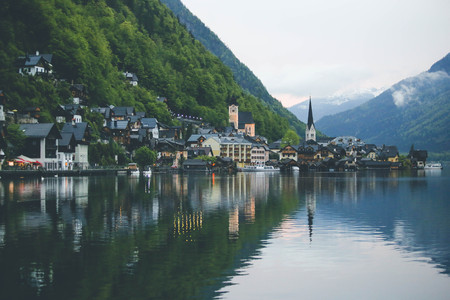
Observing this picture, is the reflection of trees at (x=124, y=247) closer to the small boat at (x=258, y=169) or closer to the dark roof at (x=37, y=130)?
the dark roof at (x=37, y=130)

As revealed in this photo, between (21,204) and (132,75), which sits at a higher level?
(132,75)

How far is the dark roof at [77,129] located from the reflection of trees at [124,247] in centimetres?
7007

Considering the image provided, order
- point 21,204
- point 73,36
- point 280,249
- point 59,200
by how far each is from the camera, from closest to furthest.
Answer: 1. point 280,249
2. point 21,204
3. point 59,200
4. point 73,36

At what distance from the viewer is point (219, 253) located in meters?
23.5

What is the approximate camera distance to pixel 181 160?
535ft

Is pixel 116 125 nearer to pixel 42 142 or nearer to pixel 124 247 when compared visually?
pixel 42 142

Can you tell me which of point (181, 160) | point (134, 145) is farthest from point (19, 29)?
point (181, 160)

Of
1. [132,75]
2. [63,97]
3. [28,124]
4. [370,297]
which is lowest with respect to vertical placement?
[370,297]

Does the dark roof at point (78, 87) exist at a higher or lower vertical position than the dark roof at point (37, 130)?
higher

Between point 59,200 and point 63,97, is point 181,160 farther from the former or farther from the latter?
point 59,200

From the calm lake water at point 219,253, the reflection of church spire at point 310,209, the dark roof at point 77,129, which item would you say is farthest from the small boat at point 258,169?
the calm lake water at point 219,253

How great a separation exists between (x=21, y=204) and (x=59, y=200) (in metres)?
4.53

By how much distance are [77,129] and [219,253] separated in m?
95.5

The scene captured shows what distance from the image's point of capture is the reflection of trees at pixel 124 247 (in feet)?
58.7
